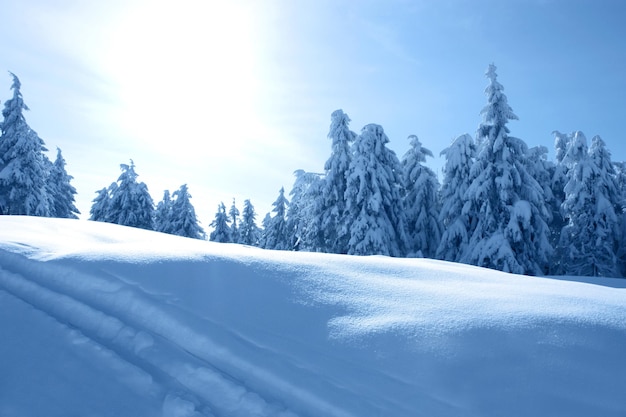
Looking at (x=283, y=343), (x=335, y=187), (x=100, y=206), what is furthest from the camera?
(x=100, y=206)

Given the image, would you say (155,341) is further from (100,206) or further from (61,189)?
(61,189)

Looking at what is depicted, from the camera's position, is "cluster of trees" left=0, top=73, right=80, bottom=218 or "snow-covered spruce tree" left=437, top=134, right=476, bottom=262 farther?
"cluster of trees" left=0, top=73, right=80, bottom=218

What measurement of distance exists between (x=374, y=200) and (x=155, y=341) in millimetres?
14793

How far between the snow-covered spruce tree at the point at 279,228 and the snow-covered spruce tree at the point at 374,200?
49.3ft

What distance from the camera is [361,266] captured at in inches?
175

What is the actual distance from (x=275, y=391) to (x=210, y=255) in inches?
Answer: 78.5

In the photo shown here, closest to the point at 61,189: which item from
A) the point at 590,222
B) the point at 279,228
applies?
the point at 279,228

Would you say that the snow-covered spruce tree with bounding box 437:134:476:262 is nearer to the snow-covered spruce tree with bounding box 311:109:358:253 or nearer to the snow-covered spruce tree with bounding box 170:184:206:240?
the snow-covered spruce tree with bounding box 311:109:358:253

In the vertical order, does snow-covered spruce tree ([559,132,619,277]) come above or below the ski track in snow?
above

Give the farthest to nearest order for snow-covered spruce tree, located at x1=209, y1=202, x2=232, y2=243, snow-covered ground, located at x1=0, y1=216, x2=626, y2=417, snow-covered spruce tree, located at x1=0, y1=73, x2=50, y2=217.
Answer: snow-covered spruce tree, located at x1=209, y1=202, x2=232, y2=243 < snow-covered spruce tree, located at x1=0, y1=73, x2=50, y2=217 < snow-covered ground, located at x1=0, y1=216, x2=626, y2=417

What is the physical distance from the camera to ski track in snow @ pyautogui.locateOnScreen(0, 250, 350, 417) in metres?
2.36

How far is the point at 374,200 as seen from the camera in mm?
17062

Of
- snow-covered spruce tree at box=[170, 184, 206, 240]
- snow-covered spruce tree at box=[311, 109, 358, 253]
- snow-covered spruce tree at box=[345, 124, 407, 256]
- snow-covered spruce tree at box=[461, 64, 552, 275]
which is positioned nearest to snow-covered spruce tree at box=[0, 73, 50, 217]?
snow-covered spruce tree at box=[170, 184, 206, 240]

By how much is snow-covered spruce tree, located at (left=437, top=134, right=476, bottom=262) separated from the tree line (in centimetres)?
5
